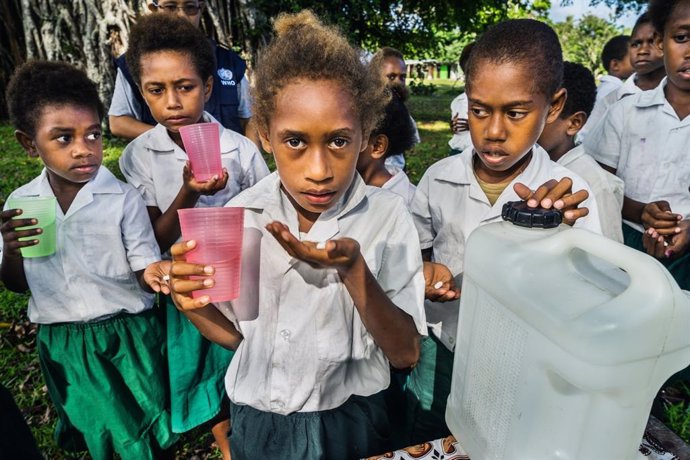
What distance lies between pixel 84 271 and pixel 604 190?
2171 mm

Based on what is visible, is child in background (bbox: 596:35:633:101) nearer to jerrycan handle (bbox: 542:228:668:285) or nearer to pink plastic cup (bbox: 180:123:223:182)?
pink plastic cup (bbox: 180:123:223:182)

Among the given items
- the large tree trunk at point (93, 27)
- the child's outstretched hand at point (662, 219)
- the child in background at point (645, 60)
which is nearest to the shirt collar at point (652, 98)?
the child's outstretched hand at point (662, 219)

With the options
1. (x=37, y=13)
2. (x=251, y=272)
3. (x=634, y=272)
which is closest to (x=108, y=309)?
(x=251, y=272)

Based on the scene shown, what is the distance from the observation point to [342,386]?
1439 millimetres

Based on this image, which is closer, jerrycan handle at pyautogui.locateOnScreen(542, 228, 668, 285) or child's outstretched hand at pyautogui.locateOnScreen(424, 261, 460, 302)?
jerrycan handle at pyautogui.locateOnScreen(542, 228, 668, 285)

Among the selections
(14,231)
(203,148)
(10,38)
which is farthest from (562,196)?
(10,38)

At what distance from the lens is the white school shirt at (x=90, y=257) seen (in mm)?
1887

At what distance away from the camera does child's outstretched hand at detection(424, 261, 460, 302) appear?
149cm

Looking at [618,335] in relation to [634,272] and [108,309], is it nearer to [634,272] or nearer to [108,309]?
[634,272]

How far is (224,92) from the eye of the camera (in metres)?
2.98

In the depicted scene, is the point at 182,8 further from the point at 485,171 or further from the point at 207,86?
the point at 485,171

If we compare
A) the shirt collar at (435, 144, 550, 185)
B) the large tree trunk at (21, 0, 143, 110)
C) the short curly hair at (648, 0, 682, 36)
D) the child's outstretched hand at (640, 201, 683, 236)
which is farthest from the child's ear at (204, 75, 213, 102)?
the large tree trunk at (21, 0, 143, 110)

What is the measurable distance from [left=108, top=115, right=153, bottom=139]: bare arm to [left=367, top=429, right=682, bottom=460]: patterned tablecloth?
88.6 inches

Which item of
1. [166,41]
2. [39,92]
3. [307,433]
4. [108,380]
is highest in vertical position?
[166,41]
